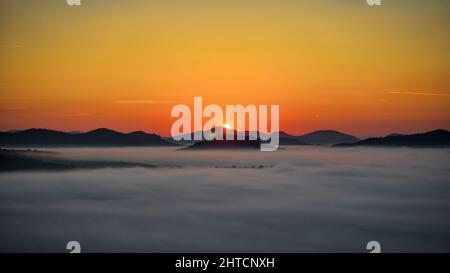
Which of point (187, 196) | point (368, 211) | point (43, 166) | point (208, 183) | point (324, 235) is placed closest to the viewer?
point (324, 235)

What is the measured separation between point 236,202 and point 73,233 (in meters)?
5.93

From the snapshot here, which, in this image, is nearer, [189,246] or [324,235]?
[189,246]

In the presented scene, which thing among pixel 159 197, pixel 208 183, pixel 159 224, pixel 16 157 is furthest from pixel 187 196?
pixel 16 157

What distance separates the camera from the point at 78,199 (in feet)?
45.4

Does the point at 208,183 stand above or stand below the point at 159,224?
above

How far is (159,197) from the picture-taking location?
40.6 ft

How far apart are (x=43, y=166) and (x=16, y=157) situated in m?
1.44

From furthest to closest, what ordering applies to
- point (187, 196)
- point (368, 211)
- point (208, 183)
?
point (208, 183), point (187, 196), point (368, 211)

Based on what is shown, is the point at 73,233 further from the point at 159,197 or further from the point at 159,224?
the point at 159,197

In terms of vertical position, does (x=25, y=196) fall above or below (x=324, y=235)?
above

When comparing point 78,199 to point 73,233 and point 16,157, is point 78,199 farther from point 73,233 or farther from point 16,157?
point 16,157

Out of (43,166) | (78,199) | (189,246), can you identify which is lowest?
(189,246)

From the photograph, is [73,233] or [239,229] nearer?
[73,233]

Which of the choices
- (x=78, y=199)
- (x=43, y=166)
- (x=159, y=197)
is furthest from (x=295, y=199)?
(x=43, y=166)
